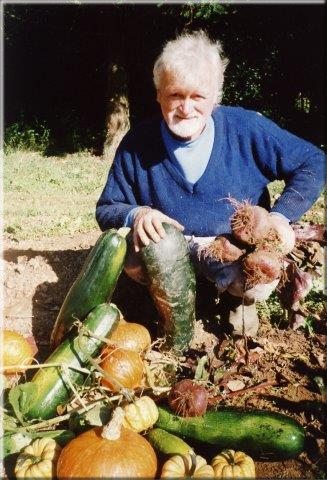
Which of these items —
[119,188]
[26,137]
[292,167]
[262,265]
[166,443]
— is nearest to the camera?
[166,443]

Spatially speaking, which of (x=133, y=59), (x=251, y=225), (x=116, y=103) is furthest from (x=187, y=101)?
(x=133, y=59)

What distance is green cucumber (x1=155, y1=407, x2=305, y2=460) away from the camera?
2.41 meters

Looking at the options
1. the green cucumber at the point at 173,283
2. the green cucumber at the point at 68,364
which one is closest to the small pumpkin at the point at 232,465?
the green cucumber at the point at 68,364

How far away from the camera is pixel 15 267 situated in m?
4.43

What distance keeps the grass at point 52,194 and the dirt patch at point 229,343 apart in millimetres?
673

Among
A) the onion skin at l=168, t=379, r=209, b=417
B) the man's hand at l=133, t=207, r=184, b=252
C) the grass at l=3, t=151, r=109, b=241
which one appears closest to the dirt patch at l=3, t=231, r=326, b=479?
the onion skin at l=168, t=379, r=209, b=417

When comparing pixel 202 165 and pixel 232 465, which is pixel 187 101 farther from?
pixel 232 465

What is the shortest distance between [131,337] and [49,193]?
5036 mm

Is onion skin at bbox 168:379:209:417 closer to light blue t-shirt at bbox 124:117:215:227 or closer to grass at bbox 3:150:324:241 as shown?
light blue t-shirt at bbox 124:117:215:227

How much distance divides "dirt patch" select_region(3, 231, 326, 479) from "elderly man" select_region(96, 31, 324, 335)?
0.29 m

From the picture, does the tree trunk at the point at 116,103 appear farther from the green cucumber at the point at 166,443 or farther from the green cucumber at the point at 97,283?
the green cucumber at the point at 166,443

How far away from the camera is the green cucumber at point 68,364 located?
268cm

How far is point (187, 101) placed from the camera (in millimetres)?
3268

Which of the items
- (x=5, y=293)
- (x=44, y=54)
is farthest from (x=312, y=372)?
(x=44, y=54)
